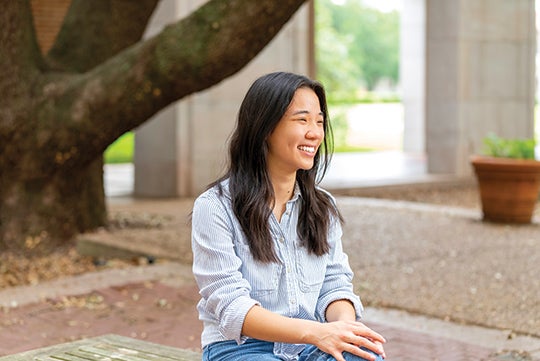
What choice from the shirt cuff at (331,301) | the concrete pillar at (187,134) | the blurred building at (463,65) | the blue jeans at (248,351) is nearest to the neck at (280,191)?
the shirt cuff at (331,301)

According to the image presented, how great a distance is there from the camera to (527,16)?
16031 millimetres

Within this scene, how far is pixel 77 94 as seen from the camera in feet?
27.4

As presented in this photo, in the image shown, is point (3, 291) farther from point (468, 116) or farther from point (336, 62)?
point (336, 62)

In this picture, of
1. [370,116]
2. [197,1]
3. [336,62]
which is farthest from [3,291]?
[336,62]

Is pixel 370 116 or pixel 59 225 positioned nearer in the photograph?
pixel 59 225

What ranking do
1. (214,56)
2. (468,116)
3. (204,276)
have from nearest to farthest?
(204,276) < (214,56) < (468,116)

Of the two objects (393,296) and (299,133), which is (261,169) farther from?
(393,296)

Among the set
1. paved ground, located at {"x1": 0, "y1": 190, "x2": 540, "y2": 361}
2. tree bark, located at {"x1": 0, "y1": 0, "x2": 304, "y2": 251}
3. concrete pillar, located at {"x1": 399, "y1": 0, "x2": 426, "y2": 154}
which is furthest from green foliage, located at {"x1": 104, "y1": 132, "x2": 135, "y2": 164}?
paved ground, located at {"x1": 0, "y1": 190, "x2": 540, "y2": 361}

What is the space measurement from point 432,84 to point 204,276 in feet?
43.0

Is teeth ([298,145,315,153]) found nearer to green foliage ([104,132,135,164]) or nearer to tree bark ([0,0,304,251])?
tree bark ([0,0,304,251])

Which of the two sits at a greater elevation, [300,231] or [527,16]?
[527,16]

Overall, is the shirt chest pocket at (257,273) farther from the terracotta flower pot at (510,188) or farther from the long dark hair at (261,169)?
the terracotta flower pot at (510,188)

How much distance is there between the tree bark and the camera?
7.84m

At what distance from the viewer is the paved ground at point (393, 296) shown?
5730 mm
